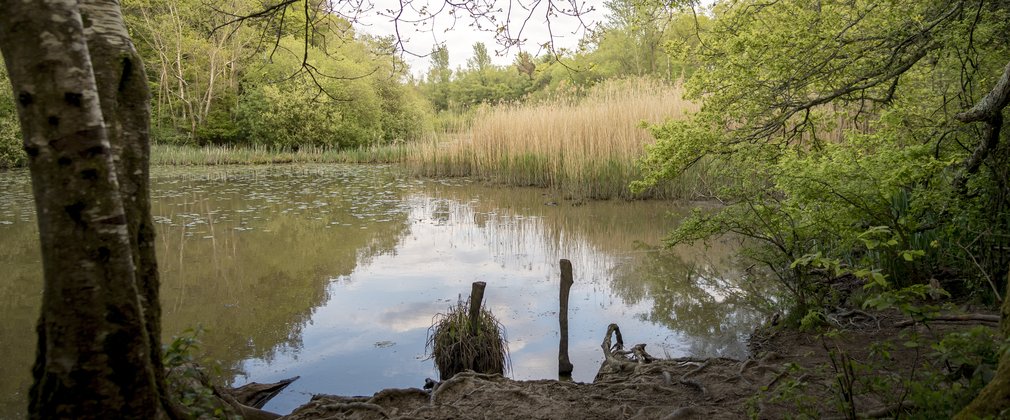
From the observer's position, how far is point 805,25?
175 inches

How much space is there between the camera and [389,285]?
20.3 ft

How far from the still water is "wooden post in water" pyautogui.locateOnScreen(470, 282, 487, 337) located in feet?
1.26

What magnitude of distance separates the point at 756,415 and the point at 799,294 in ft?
7.52

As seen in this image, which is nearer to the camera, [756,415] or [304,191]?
[756,415]

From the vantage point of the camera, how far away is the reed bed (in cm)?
2192

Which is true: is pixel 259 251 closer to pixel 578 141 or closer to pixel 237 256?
pixel 237 256

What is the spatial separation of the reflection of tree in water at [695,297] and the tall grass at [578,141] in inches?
126

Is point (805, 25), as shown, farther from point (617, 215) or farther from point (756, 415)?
point (617, 215)

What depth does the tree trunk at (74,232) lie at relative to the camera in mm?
1593

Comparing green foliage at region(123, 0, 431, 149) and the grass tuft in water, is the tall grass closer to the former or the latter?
the grass tuft in water

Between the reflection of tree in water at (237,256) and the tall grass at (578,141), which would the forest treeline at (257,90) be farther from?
the reflection of tree in water at (237,256)

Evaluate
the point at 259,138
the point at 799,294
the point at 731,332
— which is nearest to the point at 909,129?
the point at 799,294

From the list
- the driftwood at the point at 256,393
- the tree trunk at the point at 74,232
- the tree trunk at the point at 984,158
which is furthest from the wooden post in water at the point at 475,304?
the tree trunk at the point at 984,158

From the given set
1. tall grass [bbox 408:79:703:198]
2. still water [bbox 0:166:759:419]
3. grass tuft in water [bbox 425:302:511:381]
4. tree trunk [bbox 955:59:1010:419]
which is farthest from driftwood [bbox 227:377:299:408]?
tall grass [bbox 408:79:703:198]
